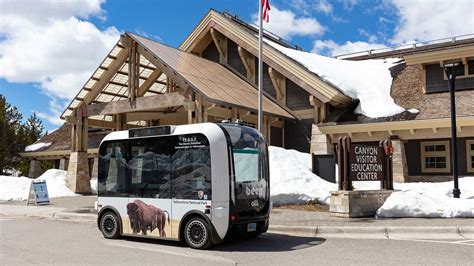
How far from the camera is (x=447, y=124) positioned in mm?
19031

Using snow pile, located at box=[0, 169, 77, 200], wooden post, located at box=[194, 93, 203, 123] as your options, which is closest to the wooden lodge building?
wooden post, located at box=[194, 93, 203, 123]

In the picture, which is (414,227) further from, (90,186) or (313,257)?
(90,186)

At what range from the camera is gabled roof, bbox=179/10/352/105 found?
→ 74.1ft

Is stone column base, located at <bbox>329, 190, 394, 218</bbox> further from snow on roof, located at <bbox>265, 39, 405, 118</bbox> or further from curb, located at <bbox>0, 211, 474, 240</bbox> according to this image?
snow on roof, located at <bbox>265, 39, 405, 118</bbox>

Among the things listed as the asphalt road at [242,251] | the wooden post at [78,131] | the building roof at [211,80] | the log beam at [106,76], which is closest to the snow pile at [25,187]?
the wooden post at [78,131]

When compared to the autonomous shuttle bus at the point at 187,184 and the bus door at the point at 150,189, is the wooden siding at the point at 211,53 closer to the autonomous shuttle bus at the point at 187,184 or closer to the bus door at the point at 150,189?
the autonomous shuttle bus at the point at 187,184

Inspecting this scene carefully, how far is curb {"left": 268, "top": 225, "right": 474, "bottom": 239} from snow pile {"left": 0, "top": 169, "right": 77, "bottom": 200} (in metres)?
16.4

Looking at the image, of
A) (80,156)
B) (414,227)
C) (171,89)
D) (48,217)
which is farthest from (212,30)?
(414,227)

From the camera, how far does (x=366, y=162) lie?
45.1 ft

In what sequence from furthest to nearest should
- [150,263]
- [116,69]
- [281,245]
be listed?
[116,69] < [281,245] < [150,263]

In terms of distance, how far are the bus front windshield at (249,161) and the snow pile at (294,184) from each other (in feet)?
20.5

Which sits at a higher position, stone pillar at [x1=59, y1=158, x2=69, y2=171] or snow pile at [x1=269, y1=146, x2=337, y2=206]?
stone pillar at [x1=59, y1=158, x2=69, y2=171]

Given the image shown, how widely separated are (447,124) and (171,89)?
14.5 metres

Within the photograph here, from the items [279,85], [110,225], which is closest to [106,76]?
[279,85]
